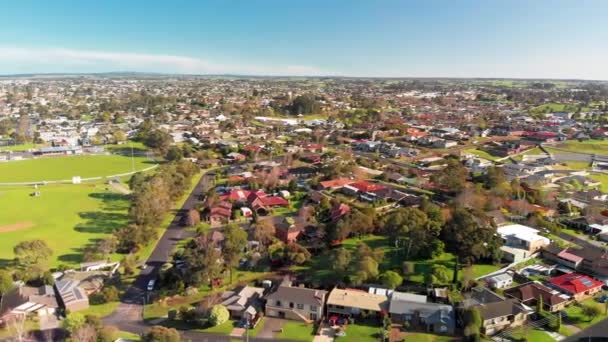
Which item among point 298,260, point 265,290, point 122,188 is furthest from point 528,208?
point 122,188

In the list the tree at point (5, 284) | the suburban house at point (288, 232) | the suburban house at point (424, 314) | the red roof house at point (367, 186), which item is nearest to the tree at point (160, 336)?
the tree at point (5, 284)

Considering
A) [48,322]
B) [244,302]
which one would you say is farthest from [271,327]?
[48,322]

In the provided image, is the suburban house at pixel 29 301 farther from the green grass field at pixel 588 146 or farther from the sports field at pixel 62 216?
the green grass field at pixel 588 146

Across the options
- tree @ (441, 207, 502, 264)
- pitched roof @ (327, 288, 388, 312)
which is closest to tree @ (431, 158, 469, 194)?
tree @ (441, 207, 502, 264)

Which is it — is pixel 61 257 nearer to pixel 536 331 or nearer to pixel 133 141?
pixel 536 331

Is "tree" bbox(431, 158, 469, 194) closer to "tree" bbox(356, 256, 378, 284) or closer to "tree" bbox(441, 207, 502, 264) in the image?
"tree" bbox(441, 207, 502, 264)

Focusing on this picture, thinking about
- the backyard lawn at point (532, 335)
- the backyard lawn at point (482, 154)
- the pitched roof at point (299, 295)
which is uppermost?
the backyard lawn at point (482, 154)

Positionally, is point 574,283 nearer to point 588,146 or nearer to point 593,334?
point 593,334
